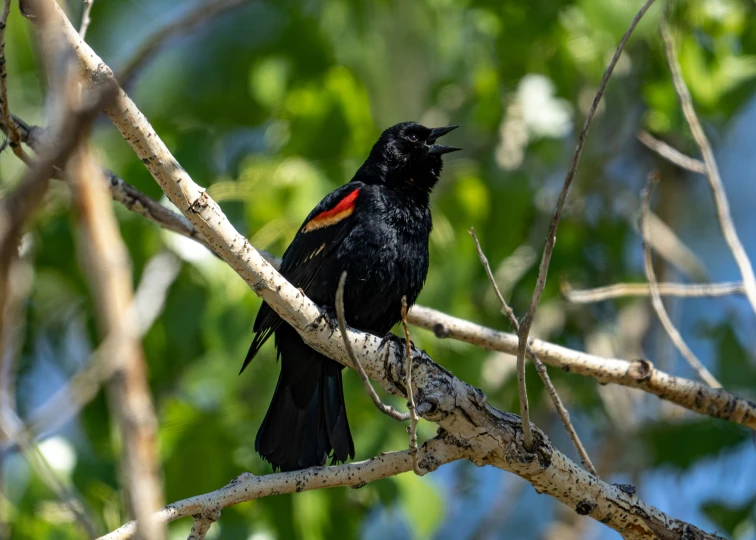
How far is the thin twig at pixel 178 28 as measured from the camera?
1.00 m

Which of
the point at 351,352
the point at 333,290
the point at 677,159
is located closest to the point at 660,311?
the point at 677,159

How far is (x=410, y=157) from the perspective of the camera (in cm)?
387

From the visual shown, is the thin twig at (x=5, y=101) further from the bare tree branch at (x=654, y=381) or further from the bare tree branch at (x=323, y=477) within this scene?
the bare tree branch at (x=654, y=381)

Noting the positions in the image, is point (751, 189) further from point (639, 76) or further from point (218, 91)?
point (218, 91)

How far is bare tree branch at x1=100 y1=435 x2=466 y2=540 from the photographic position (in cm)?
217

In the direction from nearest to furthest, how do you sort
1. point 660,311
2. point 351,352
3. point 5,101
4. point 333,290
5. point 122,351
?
point 122,351
point 351,352
point 5,101
point 660,311
point 333,290

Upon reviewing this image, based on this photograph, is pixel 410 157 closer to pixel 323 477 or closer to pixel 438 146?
pixel 438 146

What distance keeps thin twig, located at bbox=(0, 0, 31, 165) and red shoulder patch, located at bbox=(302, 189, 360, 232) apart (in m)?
1.17

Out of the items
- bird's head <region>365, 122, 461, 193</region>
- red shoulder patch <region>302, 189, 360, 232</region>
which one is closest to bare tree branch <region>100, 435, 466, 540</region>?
red shoulder patch <region>302, 189, 360, 232</region>

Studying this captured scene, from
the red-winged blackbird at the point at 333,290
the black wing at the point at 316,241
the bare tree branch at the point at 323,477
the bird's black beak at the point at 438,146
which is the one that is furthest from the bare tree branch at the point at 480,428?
the bird's black beak at the point at 438,146

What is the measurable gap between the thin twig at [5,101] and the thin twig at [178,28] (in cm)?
128

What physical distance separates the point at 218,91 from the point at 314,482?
3.74 m

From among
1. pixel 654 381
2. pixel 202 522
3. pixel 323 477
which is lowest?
pixel 202 522

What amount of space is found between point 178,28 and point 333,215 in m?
2.35
